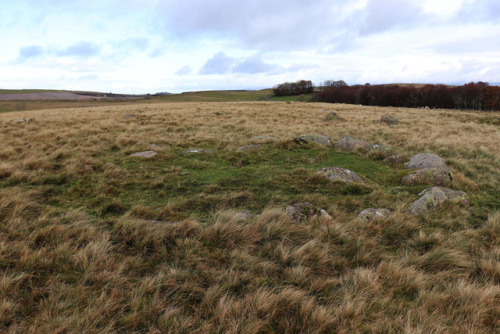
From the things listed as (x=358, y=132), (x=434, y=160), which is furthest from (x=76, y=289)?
(x=358, y=132)

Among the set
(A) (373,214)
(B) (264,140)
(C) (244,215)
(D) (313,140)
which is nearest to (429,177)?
(A) (373,214)

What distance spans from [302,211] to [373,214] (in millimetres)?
1463

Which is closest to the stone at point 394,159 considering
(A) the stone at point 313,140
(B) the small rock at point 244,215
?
(A) the stone at point 313,140

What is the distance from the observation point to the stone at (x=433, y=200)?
5680mm

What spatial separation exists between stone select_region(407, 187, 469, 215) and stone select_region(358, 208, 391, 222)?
2.21 ft

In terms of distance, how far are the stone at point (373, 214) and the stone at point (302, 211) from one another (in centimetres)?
85

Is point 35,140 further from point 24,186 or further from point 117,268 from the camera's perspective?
point 117,268

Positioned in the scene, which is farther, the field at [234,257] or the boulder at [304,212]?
the boulder at [304,212]

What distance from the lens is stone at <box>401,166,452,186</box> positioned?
24.7 ft

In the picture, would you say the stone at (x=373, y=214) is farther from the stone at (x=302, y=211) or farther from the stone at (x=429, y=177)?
the stone at (x=429, y=177)

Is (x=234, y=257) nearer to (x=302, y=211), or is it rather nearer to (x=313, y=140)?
(x=302, y=211)

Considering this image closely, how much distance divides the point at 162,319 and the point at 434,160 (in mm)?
10482

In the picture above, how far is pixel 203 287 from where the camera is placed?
3141 mm

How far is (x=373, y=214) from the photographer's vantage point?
17.4 feet
